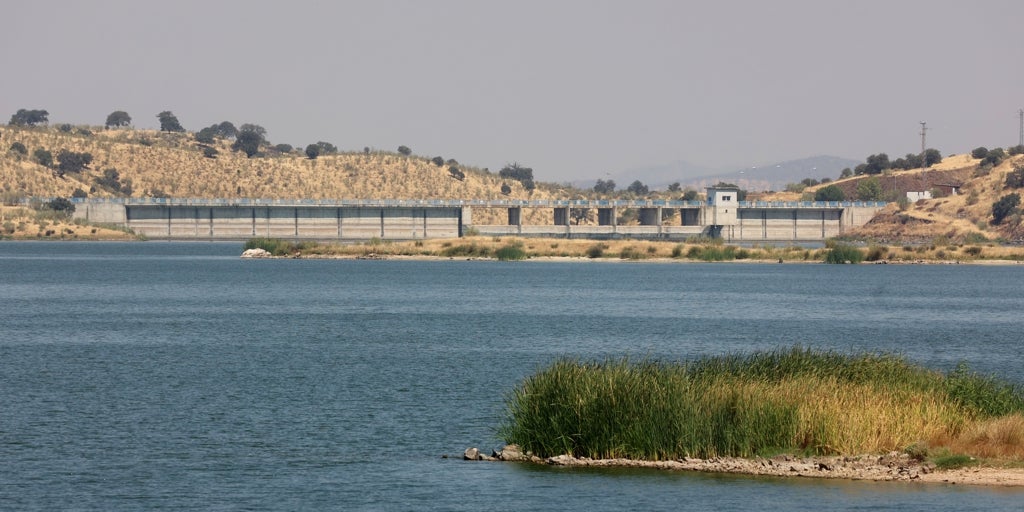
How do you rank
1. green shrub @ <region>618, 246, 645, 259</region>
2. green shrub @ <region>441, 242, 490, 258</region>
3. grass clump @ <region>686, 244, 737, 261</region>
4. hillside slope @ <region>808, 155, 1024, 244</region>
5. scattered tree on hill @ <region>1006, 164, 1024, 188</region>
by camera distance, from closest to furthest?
grass clump @ <region>686, 244, 737, 261</region> → green shrub @ <region>618, 246, 645, 259</region> → green shrub @ <region>441, 242, 490, 258</region> → hillside slope @ <region>808, 155, 1024, 244</region> → scattered tree on hill @ <region>1006, 164, 1024, 188</region>

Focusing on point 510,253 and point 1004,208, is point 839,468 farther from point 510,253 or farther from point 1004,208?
point 1004,208

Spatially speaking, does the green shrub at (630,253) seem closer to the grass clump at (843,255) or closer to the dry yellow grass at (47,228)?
the grass clump at (843,255)

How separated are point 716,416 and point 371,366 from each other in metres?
22.1

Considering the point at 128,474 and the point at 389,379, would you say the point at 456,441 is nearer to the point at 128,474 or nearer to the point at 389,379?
the point at 128,474

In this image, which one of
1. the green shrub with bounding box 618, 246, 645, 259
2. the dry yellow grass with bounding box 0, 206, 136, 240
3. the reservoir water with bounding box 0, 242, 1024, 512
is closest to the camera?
the reservoir water with bounding box 0, 242, 1024, 512

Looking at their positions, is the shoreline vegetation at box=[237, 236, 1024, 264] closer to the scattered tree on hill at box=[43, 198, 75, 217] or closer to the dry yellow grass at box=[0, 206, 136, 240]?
the dry yellow grass at box=[0, 206, 136, 240]

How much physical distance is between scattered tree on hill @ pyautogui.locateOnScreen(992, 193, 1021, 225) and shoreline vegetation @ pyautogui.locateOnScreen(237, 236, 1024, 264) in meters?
42.8

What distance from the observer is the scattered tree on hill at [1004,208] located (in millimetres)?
185000

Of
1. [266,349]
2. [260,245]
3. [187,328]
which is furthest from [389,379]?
[260,245]

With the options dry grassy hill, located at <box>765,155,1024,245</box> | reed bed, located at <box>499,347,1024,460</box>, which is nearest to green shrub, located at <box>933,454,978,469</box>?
reed bed, located at <box>499,347,1024,460</box>

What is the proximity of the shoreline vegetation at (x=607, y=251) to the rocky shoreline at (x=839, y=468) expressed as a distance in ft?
357

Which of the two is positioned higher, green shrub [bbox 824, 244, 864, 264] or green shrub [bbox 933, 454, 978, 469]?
green shrub [bbox 824, 244, 864, 264]

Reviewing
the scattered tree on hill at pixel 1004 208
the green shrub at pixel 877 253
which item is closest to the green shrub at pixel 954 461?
the green shrub at pixel 877 253

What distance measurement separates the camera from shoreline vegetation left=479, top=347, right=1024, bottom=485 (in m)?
28.8
